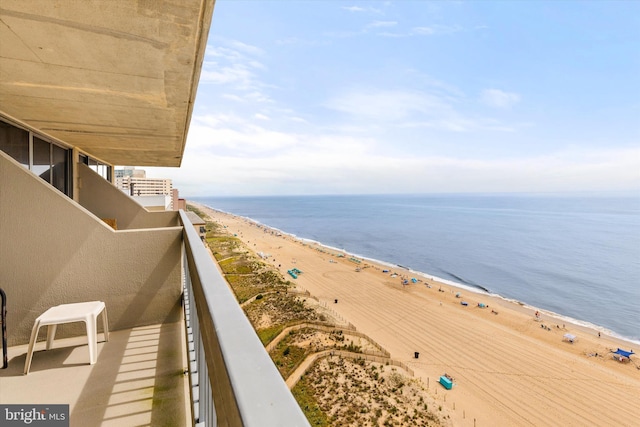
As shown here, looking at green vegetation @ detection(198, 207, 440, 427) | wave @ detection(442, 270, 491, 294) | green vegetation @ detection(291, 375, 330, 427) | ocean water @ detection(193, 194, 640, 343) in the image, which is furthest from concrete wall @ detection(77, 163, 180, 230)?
wave @ detection(442, 270, 491, 294)

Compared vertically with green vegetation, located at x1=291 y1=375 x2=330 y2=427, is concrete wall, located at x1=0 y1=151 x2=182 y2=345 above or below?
above

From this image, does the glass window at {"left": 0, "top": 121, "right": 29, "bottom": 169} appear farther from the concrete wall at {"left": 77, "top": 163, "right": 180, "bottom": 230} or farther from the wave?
the wave

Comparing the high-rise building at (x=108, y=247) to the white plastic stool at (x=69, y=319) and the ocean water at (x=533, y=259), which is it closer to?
the white plastic stool at (x=69, y=319)

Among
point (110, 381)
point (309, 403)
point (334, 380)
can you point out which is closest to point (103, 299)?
point (110, 381)

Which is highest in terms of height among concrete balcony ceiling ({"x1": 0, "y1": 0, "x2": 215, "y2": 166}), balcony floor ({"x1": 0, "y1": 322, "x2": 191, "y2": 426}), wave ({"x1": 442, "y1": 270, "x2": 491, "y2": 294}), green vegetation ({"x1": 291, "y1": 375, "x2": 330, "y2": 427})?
concrete balcony ceiling ({"x1": 0, "y1": 0, "x2": 215, "y2": 166})

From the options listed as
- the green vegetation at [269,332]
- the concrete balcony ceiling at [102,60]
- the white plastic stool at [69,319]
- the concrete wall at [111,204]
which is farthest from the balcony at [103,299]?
the green vegetation at [269,332]

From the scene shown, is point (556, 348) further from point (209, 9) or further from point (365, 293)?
point (209, 9)
